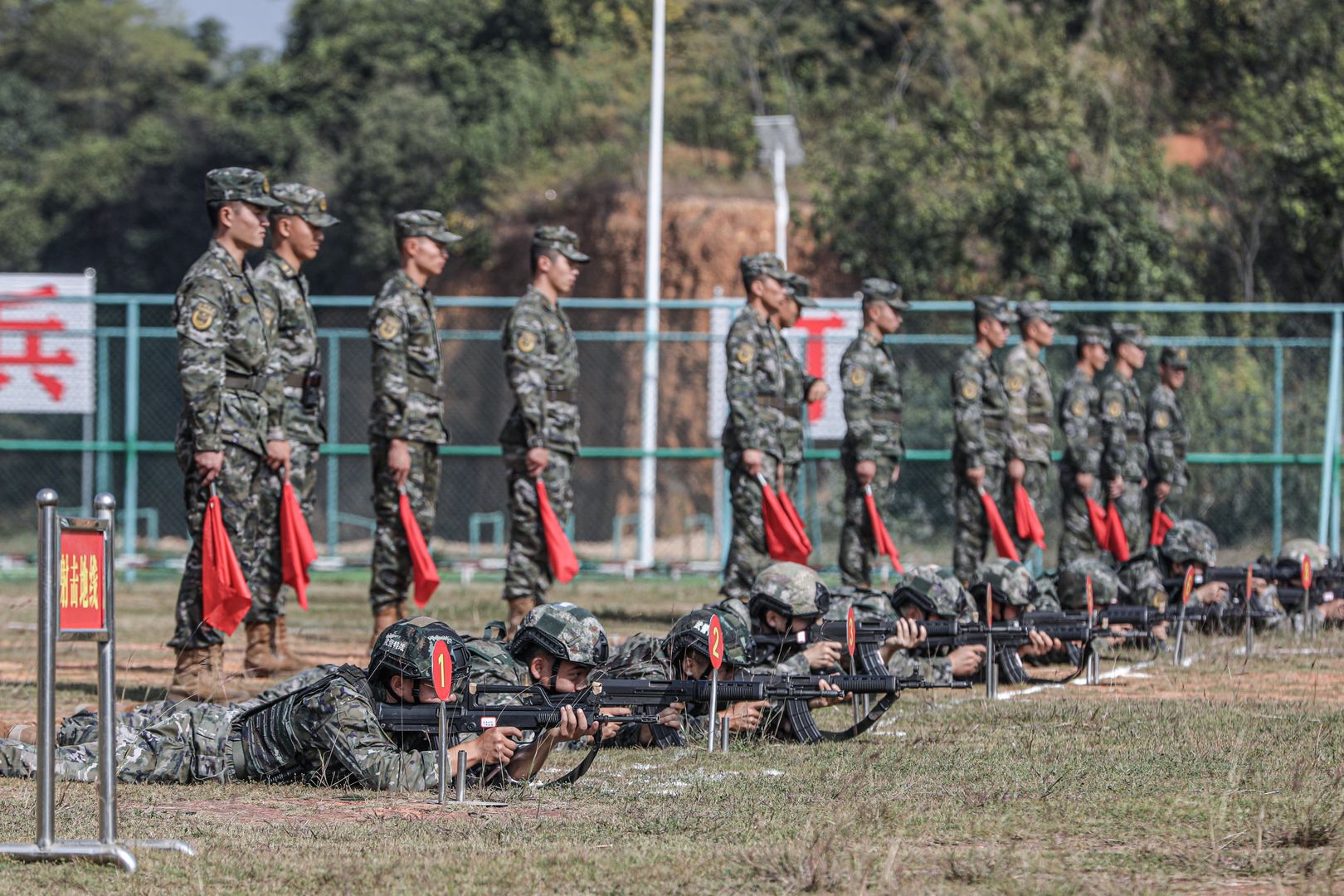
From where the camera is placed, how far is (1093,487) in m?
15.0

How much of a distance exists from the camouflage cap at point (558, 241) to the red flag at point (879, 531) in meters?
2.76

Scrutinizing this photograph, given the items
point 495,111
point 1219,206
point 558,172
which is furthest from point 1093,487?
point 495,111

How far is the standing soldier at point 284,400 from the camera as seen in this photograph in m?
9.89

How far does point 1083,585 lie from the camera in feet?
35.9

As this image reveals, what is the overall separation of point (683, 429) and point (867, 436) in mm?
11829

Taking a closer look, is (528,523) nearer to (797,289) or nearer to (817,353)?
(797,289)

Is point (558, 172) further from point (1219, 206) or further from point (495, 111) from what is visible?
point (1219, 206)

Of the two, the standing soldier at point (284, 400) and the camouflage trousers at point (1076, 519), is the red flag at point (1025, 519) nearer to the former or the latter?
the camouflage trousers at point (1076, 519)

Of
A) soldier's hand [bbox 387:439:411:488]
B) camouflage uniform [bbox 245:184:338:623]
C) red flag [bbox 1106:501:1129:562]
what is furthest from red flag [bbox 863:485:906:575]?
camouflage uniform [bbox 245:184:338:623]

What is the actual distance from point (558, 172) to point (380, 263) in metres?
3.48

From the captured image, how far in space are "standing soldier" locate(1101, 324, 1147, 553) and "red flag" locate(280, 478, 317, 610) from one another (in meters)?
7.44

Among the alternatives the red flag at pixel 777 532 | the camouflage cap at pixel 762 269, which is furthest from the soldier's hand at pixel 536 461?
the camouflage cap at pixel 762 269

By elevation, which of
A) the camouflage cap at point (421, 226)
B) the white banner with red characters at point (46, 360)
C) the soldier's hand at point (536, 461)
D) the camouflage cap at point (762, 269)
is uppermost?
the camouflage cap at point (421, 226)

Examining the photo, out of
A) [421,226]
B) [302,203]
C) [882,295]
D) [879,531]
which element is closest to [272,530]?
[302,203]
